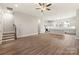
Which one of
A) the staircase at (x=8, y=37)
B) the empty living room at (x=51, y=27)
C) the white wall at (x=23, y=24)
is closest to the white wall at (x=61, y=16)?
the empty living room at (x=51, y=27)

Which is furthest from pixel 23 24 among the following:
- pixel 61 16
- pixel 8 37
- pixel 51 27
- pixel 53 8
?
pixel 61 16

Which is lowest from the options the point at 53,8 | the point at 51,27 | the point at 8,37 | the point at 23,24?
the point at 8,37

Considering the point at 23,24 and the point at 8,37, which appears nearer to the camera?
the point at 8,37

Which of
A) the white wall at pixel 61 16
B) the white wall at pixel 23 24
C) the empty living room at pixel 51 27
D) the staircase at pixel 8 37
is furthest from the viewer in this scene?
the white wall at pixel 23 24

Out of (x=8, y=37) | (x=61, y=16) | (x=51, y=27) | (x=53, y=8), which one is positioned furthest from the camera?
(x=8, y=37)

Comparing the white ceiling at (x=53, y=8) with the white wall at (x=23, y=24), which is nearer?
the white ceiling at (x=53, y=8)

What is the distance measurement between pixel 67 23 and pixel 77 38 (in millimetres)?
802

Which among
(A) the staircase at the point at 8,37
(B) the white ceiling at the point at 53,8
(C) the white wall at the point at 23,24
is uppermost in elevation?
(B) the white ceiling at the point at 53,8

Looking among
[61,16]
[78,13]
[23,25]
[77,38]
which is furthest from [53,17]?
[23,25]

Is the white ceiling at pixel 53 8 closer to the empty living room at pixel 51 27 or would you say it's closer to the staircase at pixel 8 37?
the empty living room at pixel 51 27

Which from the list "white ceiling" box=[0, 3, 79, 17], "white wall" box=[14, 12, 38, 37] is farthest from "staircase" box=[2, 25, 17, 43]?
"white ceiling" box=[0, 3, 79, 17]

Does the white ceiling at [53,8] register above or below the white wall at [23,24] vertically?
above

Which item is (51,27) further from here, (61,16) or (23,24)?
(23,24)
